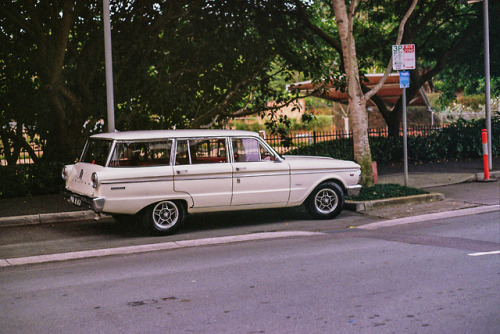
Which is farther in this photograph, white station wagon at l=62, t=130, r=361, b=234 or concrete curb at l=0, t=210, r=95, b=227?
concrete curb at l=0, t=210, r=95, b=227

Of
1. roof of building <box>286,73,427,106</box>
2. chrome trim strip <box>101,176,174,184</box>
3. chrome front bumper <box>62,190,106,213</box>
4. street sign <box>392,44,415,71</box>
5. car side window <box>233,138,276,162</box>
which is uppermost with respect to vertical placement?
roof of building <box>286,73,427,106</box>

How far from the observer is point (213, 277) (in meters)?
7.06

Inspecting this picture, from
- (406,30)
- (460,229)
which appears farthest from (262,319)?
(406,30)

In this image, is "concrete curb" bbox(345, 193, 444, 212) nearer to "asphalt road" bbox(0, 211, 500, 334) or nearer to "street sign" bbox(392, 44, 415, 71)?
"street sign" bbox(392, 44, 415, 71)

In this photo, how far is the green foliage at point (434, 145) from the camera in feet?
64.4

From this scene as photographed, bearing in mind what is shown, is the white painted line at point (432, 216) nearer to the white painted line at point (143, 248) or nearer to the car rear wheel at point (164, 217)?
the white painted line at point (143, 248)

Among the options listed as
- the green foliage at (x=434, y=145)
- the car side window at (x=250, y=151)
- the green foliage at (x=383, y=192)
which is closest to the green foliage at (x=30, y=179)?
the car side window at (x=250, y=151)

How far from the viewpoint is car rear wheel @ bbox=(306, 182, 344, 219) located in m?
11.2

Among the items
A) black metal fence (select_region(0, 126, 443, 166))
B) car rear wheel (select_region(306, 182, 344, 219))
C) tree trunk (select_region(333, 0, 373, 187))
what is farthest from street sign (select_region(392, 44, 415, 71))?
black metal fence (select_region(0, 126, 443, 166))

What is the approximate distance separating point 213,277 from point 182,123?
10309mm

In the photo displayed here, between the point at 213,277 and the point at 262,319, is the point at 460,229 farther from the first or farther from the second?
the point at 262,319

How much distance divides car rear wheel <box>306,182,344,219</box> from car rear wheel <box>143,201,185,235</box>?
2440mm

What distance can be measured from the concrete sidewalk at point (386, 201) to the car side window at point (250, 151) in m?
2.72

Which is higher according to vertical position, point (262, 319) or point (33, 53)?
point (33, 53)
